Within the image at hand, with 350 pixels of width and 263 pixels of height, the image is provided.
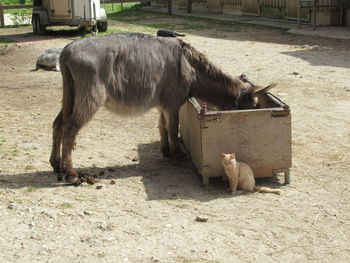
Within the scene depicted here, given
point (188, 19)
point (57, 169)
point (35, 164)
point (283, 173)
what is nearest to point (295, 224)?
point (283, 173)

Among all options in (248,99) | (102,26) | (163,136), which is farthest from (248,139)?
(102,26)

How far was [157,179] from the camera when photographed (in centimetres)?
620

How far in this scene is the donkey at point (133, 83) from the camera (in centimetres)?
589

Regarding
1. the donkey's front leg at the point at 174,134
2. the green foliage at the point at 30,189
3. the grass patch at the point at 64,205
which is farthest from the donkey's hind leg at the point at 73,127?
the donkey's front leg at the point at 174,134

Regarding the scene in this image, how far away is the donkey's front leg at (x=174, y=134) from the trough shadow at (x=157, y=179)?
0.33 ft

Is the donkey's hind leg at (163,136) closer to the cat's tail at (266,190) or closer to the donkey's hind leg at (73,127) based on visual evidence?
the donkey's hind leg at (73,127)

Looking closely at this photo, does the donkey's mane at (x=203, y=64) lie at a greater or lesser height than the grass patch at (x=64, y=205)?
greater

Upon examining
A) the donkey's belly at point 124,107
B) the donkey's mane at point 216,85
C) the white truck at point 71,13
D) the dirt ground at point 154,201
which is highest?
the white truck at point 71,13

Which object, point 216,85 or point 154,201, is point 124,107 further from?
point 154,201

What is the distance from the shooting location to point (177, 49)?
6.30 metres

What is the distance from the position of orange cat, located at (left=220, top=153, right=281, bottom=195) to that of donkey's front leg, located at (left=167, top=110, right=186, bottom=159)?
3.24 feet

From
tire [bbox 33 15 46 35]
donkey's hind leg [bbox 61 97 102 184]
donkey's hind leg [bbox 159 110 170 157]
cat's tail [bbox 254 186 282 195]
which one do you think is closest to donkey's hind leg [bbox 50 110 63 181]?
donkey's hind leg [bbox 61 97 102 184]

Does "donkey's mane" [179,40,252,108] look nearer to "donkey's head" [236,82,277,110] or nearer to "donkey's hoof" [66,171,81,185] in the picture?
"donkey's head" [236,82,277,110]

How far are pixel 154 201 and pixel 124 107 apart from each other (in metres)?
1.21
